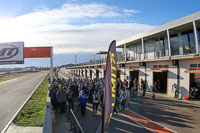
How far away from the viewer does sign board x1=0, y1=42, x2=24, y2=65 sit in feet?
28.6

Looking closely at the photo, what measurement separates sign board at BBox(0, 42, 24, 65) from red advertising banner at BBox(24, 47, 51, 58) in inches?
107

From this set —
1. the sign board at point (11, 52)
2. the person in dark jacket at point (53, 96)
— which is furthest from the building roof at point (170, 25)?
the sign board at point (11, 52)

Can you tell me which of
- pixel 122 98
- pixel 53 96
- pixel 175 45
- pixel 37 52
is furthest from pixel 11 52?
pixel 175 45

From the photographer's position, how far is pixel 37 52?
41.5 feet

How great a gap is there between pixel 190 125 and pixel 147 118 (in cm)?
222

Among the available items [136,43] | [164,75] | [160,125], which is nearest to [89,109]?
[160,125]

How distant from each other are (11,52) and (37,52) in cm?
379

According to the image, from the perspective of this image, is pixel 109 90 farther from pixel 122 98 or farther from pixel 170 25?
pixel 170 25

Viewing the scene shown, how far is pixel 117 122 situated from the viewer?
8.71m

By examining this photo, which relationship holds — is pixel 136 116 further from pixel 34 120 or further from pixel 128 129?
pixel 34 120

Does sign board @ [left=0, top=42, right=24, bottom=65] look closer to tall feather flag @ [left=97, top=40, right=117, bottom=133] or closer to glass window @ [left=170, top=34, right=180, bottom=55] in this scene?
tall feather flag @ [left=97, top=40, right=117, bottom=133]

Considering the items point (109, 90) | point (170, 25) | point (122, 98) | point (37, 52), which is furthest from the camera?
point (170, 25)

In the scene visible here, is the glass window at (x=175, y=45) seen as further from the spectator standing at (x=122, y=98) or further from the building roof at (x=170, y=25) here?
the spectator standing at (x=122, y=98)

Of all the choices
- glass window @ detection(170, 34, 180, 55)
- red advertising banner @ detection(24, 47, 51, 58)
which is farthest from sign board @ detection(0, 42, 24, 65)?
glass window @ detection(170, 34, 180, 55)
